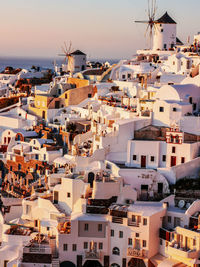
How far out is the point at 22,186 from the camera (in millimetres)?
37938

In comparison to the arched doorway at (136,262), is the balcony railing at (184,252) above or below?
above

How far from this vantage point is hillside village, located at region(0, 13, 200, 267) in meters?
28.8

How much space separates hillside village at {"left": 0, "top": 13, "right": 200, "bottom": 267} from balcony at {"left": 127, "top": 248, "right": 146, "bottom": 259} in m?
0.04

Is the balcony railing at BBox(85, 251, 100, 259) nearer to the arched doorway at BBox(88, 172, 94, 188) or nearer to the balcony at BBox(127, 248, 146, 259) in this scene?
the balcony at BBox(127, 248, 146, 259)

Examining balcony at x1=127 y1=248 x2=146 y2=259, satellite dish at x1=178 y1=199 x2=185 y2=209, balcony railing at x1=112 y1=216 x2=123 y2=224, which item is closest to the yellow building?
satellite dish at x1=178 y1=199 x2=185 y2=209

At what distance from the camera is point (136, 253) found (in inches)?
1116

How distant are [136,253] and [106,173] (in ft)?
16.5

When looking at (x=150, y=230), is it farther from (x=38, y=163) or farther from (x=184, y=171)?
(x=38, y=163)

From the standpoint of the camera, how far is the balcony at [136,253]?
28.3 meters

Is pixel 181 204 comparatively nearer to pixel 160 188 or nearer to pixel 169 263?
pixel 160 188

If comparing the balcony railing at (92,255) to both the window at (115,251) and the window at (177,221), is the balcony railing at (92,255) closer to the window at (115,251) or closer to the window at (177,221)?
the window at (115,251)

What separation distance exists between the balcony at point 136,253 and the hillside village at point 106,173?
42 mm

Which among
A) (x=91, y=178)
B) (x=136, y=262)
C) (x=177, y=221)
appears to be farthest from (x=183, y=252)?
(x=91, y=178)

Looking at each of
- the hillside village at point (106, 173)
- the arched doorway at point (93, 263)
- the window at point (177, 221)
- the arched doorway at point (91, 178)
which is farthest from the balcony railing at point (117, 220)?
the arched doorway at point (91, 178)
